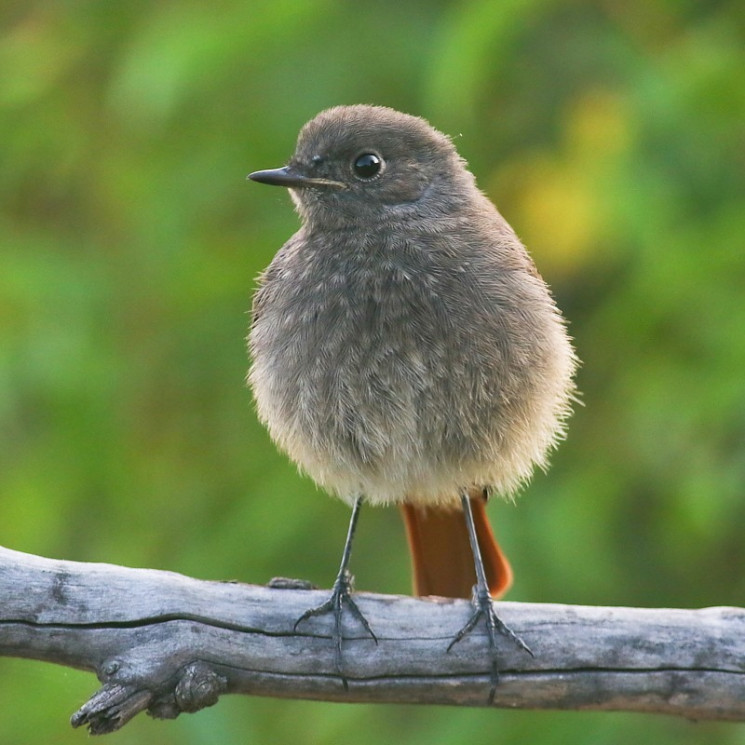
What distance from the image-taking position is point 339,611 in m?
4.36

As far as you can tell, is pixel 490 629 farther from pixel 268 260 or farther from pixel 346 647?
pixel 268 260

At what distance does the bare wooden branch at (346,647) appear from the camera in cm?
404

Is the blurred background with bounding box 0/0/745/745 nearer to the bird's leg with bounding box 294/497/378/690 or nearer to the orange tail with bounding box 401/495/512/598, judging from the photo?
the orange tail with bounding box 401/495/512/598

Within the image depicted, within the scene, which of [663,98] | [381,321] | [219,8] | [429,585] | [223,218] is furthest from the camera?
[223,218]

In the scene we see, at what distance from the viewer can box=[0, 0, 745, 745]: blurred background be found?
5.22m

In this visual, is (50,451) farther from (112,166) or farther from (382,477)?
(382,477)

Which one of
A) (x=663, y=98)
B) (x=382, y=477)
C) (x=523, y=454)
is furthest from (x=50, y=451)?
(x=663, y=98)

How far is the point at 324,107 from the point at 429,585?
2148 millimetres

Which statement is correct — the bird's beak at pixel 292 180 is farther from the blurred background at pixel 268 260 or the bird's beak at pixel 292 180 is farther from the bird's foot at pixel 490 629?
the bird's foot at pixel 490 629

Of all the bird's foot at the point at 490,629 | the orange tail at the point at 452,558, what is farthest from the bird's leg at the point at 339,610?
the orange tail at the point at 452,558

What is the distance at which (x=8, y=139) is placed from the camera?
5910mm

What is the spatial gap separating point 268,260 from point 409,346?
1461 mm

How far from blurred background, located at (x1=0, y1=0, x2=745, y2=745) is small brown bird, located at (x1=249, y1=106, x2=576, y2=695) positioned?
21.6 inches

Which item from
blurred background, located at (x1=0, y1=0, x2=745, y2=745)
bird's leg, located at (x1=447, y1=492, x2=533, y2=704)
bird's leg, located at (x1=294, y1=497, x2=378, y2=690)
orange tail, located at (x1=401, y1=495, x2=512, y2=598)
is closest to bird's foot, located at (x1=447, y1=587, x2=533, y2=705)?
bird's leg, located at (x1=447, y1=492, x2=533, y2=704)
